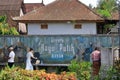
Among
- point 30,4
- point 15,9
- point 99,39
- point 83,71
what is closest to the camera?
point 83,71

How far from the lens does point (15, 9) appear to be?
51406mm

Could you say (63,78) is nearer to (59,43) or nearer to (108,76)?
(108,76)

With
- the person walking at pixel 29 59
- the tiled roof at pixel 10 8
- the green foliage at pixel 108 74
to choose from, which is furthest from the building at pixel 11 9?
the green foliage at pixel 108 74

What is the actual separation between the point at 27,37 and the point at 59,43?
1.93m

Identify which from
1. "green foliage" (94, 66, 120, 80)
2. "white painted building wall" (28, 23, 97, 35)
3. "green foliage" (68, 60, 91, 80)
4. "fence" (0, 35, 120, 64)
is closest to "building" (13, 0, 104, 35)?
"white painted building wall" (28, 23, 97, 35)

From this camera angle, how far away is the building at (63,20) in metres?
39.6

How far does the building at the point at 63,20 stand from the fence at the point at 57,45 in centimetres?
1181

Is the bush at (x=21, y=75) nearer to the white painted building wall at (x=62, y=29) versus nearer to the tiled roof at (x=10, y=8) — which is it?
the white painted building wall at (x=62, y=29)

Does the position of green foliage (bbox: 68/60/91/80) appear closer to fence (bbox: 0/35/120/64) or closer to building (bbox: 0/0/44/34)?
fence (bbox: 0/35/120/64)

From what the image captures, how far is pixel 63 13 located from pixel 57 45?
13.6 meters

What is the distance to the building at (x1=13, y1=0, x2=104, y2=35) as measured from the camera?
1559 inches

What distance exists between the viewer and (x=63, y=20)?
39594mm

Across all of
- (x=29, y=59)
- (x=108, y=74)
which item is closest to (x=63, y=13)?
(x=29, y=59)

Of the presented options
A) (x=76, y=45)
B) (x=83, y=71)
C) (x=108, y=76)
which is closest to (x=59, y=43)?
(x=76, y=45)
